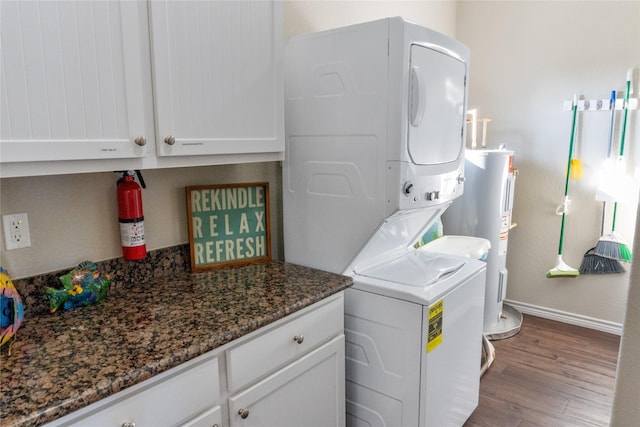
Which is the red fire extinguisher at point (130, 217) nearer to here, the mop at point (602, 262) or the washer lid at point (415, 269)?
the washer lid at point (415, 269)

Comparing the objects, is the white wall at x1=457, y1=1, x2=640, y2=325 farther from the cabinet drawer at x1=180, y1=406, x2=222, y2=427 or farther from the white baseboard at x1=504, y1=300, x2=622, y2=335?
the cabinet drawer at x1=180, y1=406, x2=222, y2=427

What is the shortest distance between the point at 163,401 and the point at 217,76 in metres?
1.03

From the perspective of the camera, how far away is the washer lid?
1839 millimetres

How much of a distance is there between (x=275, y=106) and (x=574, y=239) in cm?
276

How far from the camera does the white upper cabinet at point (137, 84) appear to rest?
108cm

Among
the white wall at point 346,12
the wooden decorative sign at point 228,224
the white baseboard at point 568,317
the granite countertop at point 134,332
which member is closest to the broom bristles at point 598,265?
the white baseboard at point 568,317

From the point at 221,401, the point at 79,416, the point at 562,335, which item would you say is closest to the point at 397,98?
the point at 221,401

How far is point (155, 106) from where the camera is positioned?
1.35 meters

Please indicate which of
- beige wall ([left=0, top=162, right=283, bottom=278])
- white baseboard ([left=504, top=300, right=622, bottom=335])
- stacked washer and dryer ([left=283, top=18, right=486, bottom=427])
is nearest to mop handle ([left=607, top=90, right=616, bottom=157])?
white baseboard ([left=504, top=300, right=622, bottom=335])

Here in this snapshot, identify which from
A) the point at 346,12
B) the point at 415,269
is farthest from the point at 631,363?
the point at 346,12

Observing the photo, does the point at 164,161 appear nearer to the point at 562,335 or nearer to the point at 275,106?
the point at 275,106

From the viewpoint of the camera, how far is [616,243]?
310 cm

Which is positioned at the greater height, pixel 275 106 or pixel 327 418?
pixel 275 106

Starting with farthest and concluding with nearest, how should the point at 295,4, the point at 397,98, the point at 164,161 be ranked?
the point at 295,4, the point at 397,98, the point at 164,161
